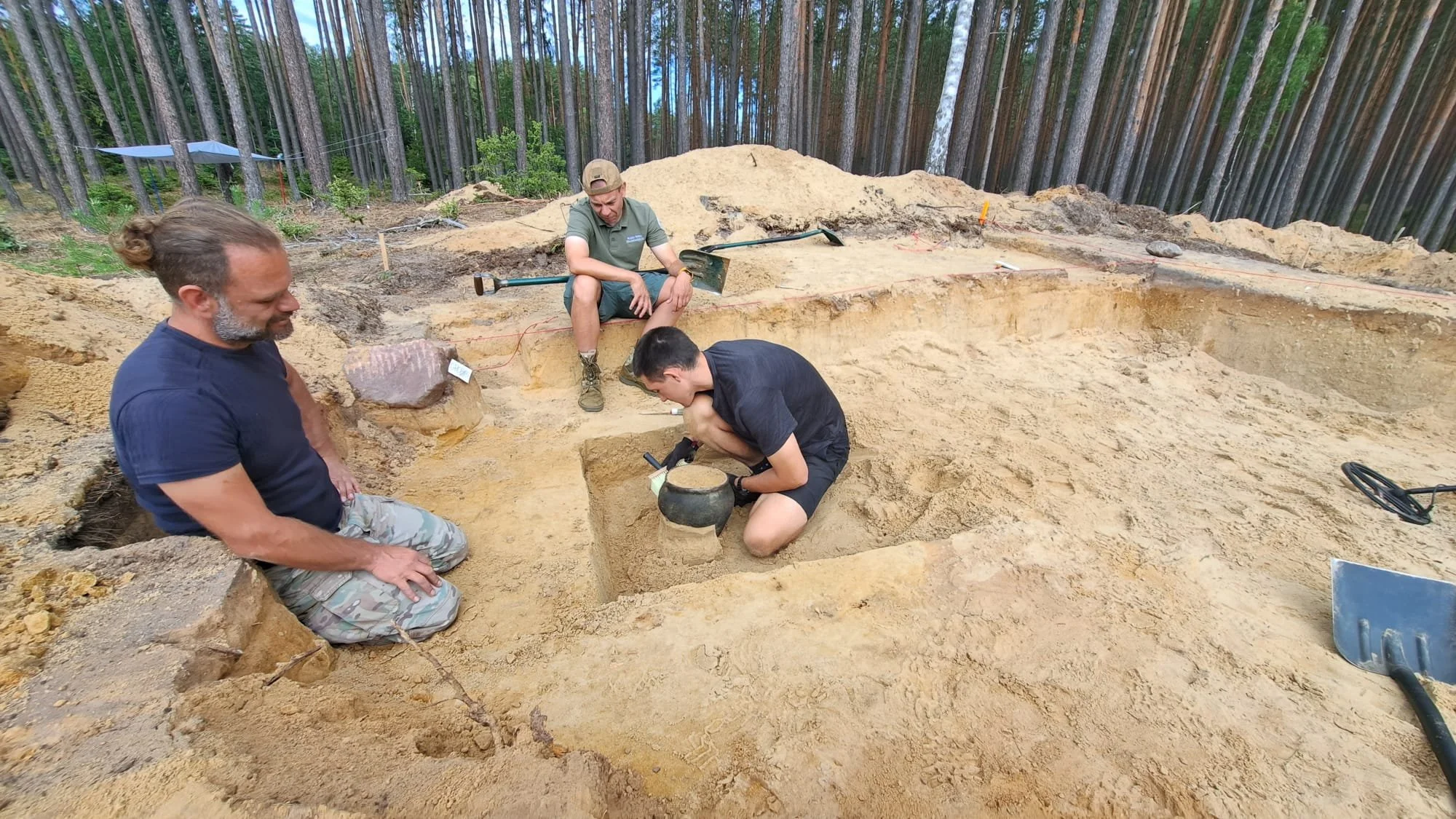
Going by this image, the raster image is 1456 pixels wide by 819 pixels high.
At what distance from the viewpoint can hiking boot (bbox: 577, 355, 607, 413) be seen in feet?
12.2

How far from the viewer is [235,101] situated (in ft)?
31.6

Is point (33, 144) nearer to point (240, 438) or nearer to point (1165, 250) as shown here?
point (240, 438)

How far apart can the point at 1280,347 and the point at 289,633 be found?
6515 millimetres

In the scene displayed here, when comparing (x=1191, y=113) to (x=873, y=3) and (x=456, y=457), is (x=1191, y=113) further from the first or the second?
(x=456, y=457)

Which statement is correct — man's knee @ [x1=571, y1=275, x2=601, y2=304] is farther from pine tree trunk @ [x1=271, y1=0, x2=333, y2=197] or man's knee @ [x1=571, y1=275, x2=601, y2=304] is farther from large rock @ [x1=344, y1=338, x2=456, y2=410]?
pine tree trunk @ [x1=271, y1=0, x2=333, y2=197]

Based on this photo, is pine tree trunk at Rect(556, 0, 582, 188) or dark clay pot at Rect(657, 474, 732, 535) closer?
dark clay pot at Rect(657, 474, 732, 535)

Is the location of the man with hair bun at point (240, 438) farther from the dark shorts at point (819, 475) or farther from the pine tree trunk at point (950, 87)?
the pine tree trunk at point (950, 87)

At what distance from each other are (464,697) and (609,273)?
2582 mm

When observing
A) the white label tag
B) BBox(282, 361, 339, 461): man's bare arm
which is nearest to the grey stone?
the white label tag

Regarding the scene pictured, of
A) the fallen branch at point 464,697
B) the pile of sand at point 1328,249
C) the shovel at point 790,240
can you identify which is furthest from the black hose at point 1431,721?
the pile of sand at point 1328,249

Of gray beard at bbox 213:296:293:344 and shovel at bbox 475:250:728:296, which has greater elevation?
gray beard at bbox 213:296:293:344

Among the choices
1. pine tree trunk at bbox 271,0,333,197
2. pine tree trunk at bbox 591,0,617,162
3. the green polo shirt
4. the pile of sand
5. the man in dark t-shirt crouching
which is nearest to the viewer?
the man in dark t-shirt crouching

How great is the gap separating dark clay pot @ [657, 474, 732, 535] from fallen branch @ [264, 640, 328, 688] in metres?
1.36

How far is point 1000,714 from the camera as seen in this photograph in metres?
1.66
